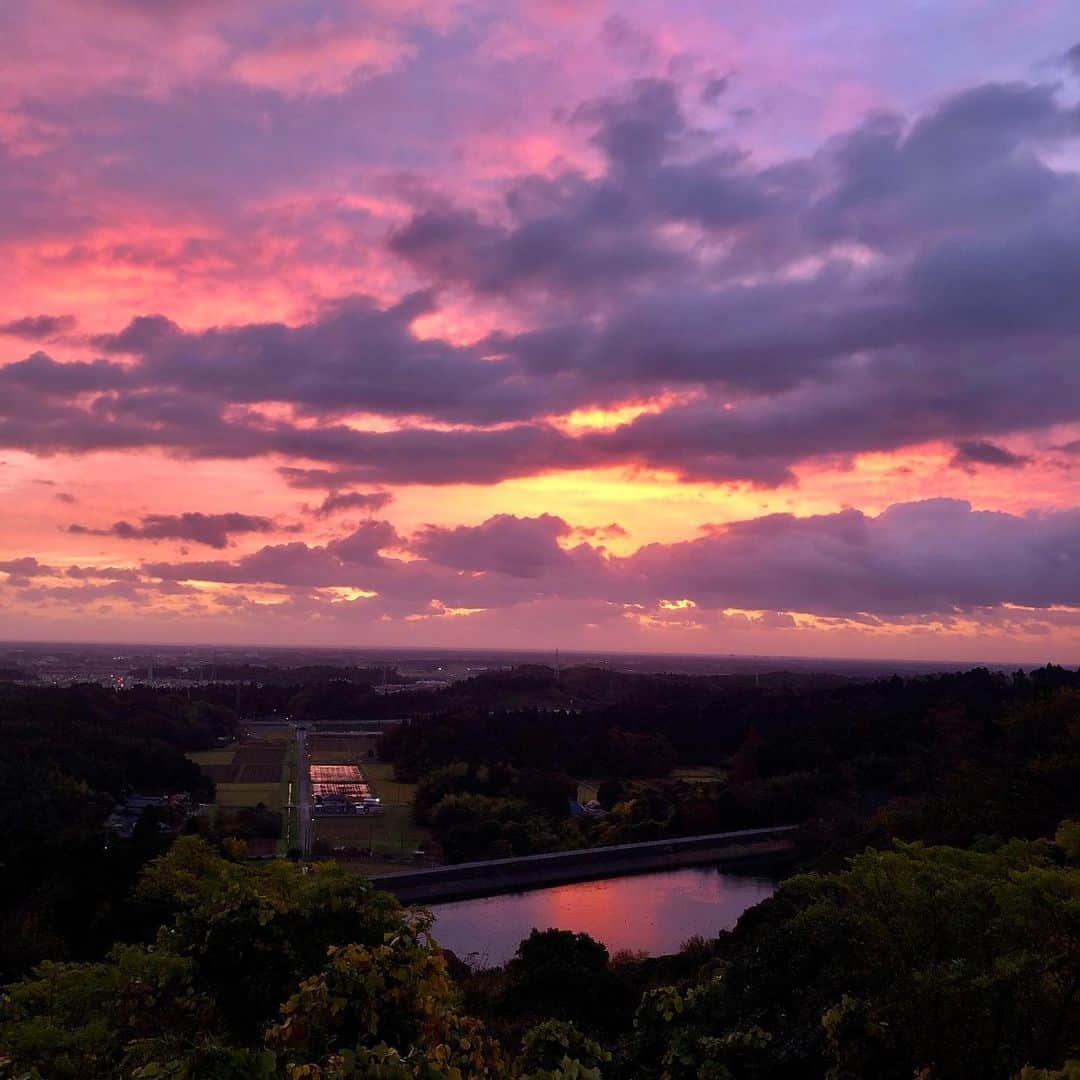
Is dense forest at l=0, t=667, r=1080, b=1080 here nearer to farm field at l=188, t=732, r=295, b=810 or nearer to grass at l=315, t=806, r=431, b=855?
grass at l=315, t=806, r=431, b=855

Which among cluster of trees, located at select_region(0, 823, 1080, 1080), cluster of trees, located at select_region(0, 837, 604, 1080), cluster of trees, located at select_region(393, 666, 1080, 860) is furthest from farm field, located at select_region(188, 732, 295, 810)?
cluster of trees, located at select_region(0, 837, 604, 1080)

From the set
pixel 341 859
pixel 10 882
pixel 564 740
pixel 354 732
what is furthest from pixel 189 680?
pixel 10 882

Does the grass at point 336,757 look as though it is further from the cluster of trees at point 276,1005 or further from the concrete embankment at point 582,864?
the cluster of trees at point 276,1005

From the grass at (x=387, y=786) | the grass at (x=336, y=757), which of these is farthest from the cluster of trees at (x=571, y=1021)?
the grass at (x=336, y=757)

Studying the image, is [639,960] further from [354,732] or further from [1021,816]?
[354,732]

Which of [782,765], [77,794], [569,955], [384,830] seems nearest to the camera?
[569,955]

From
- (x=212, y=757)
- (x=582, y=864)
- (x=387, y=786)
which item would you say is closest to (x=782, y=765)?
(x=582, y=864)

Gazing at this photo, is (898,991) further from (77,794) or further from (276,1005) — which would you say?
(77,794)
